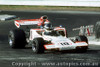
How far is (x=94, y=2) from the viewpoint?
4897cm

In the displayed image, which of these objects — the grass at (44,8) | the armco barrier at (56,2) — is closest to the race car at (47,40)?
→ the grass at (44,8)

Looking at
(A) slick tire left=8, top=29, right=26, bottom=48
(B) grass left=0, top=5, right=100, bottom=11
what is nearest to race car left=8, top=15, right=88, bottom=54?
(A) slick tire left=8, top=29, right=26, bottom=48

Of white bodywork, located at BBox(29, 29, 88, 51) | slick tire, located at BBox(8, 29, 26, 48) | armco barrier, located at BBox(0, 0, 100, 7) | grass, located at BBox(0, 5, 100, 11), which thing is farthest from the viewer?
armco barrier, located at BBox(0, 0, 100, 7)

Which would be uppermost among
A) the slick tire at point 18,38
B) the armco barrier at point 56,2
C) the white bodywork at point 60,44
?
the white bodywork at point 60,44

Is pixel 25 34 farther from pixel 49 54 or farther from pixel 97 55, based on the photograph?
pixel 97 55

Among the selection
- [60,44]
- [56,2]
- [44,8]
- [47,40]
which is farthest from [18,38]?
[56,2]

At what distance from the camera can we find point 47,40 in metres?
15.7

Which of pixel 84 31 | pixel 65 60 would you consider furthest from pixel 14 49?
pixel 84 31

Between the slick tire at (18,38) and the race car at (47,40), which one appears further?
the slick tire at (18,38)

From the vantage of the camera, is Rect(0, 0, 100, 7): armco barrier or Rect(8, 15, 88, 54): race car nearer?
Rect(8, 15, 88, 54): race car

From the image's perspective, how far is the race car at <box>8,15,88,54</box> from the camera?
14828 millimetres

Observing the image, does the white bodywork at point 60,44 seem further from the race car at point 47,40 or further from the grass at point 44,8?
the grass at point 44,8

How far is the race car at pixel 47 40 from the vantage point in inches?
584

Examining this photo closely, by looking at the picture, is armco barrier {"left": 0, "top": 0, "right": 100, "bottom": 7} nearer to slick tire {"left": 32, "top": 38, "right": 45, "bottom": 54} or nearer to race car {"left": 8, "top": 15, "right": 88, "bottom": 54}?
race car {"left": 8, "top": 15, "right": 88, "bottom": 54}
